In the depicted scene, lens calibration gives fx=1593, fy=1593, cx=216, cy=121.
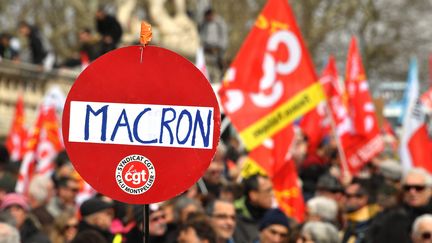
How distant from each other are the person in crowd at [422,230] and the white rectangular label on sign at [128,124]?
311 cm

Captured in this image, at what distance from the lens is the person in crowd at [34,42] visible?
23.6 m

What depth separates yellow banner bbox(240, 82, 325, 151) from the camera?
1283 centimetres

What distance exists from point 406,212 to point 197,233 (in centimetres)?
188

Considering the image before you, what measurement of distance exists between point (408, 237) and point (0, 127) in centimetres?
1176

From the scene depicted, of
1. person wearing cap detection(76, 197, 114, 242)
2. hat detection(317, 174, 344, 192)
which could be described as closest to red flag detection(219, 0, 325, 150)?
hat detection(317, 174, 344, 192)

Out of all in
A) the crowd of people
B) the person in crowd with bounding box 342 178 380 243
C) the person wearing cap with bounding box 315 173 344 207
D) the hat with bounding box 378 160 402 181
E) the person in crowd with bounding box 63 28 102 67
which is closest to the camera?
the crowd of people

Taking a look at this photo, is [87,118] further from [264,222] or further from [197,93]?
[264,222]

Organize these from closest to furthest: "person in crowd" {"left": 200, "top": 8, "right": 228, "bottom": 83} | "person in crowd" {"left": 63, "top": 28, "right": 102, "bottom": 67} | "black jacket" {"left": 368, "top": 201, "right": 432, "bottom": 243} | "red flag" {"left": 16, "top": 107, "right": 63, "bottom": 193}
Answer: "black jacket" {"left": 368, "top": 201, "right": 432, "bottom": 243} < "red flag" {"left": 16, "top": 107, "right": 63, "bottom": 193} < "person in crowd" {"left": 63, "top": 28, "right": 102, "bottom": 67} < "person in crowd" {"left": 200, "top": 8, "right": 228, "bottom": 83}

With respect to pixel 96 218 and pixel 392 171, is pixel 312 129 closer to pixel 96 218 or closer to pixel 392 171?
pixel 392 171

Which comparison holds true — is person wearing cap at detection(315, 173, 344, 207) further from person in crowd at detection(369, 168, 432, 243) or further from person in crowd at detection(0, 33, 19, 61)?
person in crowd at detection(0, 33, 19, 61)

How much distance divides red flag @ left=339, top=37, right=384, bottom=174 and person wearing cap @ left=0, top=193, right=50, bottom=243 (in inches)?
179

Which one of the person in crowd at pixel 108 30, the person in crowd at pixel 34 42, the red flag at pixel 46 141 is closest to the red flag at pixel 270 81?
the red flag at pixel 46 141

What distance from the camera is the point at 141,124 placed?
7.47m

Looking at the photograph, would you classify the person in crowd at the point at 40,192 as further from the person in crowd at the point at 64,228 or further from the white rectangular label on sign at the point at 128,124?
the white rectangular label on sign at the point at 128,124
